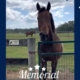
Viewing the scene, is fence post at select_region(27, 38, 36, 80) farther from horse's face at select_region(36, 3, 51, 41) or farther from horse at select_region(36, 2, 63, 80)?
horse's face at select_region(36, 3, 51, 41)

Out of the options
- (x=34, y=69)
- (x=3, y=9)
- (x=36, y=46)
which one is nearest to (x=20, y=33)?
(x=36, y=46)

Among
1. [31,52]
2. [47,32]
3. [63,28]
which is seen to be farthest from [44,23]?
[63,28]

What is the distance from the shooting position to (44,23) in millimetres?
4352

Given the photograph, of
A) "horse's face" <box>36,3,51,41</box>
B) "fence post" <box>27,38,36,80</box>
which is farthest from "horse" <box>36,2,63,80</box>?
"fence post" <box>27,38,36,80</box>

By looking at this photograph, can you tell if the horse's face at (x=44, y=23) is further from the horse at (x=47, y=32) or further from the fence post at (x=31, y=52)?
the fence post at (x=31, y=52)

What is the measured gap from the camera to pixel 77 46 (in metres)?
3.78

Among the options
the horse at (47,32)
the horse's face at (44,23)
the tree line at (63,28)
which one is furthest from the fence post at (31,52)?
the tree line at (63,28)

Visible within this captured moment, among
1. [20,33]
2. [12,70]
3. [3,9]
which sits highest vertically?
[3,9]

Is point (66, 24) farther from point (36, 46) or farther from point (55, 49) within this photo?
point (36, 46)

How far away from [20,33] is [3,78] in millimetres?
1194

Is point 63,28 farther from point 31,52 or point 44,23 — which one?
point 31,52

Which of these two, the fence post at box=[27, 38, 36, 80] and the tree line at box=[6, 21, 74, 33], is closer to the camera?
the fence post at box=[27, 38, 36, 80]

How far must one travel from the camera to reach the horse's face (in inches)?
169

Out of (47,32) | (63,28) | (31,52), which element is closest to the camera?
(31,52)
